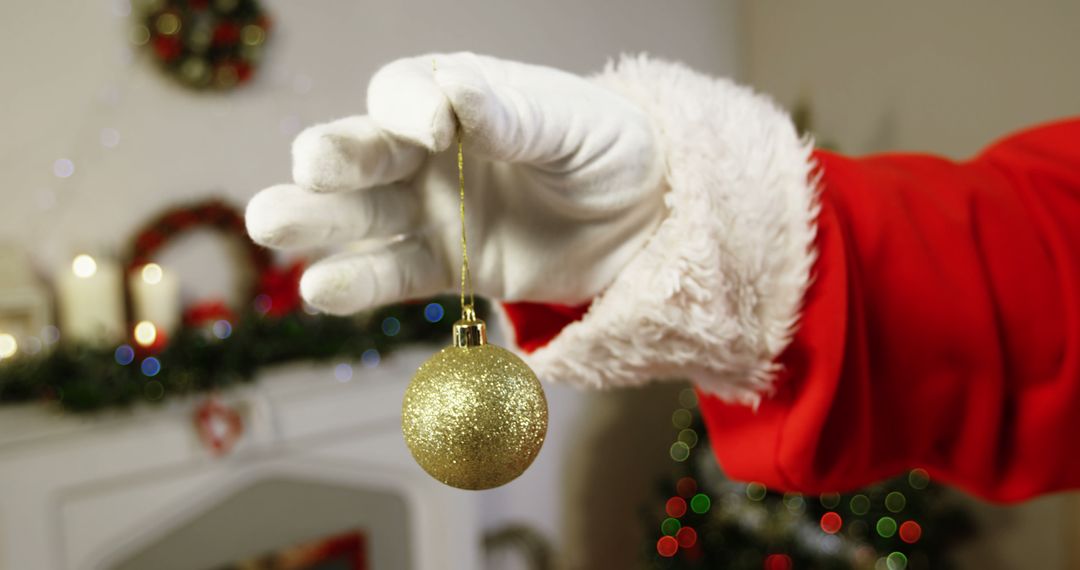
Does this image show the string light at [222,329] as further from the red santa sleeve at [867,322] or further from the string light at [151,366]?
the red santa sleeve at [867,322]

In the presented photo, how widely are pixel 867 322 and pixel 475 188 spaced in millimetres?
312

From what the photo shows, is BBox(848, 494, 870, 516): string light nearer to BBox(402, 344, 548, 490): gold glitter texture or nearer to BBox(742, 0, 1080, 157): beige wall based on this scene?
BBox(742, 0, 1080, 157): beige wall

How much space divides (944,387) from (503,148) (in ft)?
1.34

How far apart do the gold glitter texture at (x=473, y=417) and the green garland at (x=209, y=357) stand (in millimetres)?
1280

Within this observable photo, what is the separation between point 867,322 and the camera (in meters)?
0.58

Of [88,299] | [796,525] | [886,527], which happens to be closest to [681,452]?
[796,525]

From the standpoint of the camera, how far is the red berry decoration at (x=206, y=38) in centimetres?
170

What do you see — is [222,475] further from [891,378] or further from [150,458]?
[891,378]

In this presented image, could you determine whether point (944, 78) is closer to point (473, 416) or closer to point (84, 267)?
point (473, 416)

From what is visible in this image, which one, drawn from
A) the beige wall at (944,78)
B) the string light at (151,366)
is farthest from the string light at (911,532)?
the string light at (151,366)

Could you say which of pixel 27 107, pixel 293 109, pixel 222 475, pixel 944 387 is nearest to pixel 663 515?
pixel 222 475

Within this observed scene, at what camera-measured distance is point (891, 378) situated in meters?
0.59

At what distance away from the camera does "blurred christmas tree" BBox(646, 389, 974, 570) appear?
1718 mm

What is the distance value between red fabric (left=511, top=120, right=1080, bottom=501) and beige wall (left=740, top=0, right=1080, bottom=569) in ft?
3.70
